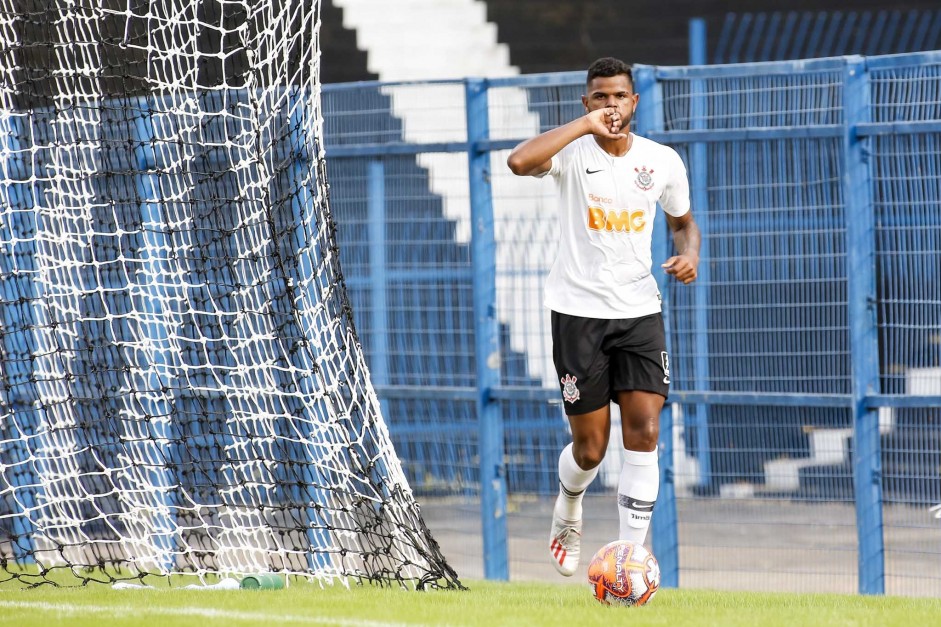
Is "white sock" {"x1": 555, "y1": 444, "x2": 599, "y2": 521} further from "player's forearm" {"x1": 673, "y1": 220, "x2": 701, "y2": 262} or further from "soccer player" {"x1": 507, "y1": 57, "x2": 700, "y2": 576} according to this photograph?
"player's forearm" {"x1": 673, "y1": 220, "x2": 701, "y2": 262}

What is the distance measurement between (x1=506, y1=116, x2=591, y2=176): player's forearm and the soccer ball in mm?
1675

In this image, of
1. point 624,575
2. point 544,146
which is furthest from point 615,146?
point 624,575

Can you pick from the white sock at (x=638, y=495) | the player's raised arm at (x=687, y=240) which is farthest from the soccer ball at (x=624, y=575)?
the player's raised arm at (x=687, y=240)

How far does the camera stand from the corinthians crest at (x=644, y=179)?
6.45 metres

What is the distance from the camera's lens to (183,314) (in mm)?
8242

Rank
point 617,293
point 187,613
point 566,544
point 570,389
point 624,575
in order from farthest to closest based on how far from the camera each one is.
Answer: point 566,544, point 570,389, point 617,293, point 624,575, point 187,613

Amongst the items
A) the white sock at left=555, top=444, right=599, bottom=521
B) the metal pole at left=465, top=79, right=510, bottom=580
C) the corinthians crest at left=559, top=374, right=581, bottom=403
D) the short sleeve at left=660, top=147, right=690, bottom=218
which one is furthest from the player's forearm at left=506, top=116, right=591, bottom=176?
the metal pole at left=465, top=79, right=510, bottom=580

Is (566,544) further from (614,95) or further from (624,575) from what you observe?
(614,95)

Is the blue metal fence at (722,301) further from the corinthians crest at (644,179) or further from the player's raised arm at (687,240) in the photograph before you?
the corinthians crest at (644,179)

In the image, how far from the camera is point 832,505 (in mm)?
8125

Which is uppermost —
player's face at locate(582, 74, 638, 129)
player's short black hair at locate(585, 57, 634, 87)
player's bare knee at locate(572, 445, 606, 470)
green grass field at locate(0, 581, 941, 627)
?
player's short black hair at locate(585, 57, 634, 87)

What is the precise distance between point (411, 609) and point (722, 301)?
10.9 feet

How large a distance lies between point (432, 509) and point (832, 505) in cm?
261

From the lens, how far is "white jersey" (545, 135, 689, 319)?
6426mm
